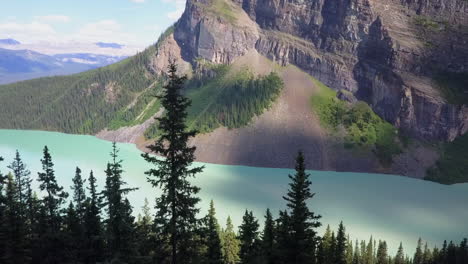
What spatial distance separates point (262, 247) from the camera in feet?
110

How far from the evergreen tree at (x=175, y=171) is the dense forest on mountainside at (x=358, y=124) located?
415 feet

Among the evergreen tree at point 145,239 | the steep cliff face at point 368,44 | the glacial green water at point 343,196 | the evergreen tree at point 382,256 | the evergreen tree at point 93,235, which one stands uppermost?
the steep cliff face at point 368,44

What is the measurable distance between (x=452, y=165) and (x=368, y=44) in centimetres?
6589

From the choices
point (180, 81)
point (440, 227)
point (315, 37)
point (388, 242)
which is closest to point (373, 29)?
point (315, 37)

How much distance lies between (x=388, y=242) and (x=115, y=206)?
60.4 metres

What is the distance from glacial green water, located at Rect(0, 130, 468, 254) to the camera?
252 ft

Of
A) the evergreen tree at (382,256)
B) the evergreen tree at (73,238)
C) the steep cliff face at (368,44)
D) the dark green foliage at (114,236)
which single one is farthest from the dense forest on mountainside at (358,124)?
the evergreen tree at (73,238)

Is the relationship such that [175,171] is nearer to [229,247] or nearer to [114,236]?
[114,236]

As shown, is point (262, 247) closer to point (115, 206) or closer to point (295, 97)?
Result: point (115, 206)

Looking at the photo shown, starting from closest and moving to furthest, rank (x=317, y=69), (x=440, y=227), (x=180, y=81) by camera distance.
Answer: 1. (x=180, y=81)
2. (x=440, y=227)
3. (x=317, y=69)

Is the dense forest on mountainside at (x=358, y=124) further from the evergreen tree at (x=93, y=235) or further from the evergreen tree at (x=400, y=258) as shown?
the evergreen tree at (x=93, y=235)

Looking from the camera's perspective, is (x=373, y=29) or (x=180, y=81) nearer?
(x=180, y=81)

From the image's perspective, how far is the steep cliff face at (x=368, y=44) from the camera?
147m

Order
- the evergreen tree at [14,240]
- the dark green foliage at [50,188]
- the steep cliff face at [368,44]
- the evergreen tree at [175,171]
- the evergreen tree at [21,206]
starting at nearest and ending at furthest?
the evergreen tree at [175,171], the evergreen tree at [14,240], the evergreen tree at [21,206], the dark green foliage at [50,188], the steep cliff face at [368,44]
